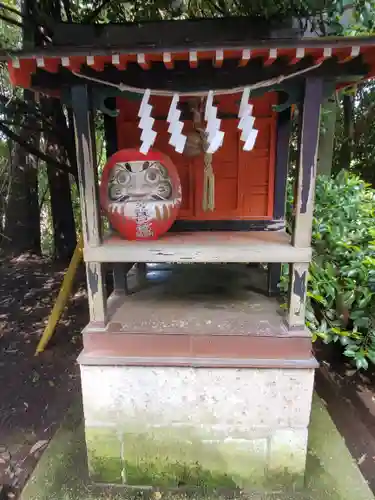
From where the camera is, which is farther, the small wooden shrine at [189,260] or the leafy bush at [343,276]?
the leafy bush at [343,276]

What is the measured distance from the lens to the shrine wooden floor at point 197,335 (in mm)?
2652

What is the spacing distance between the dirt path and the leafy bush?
278 cm

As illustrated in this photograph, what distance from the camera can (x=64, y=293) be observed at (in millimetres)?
4973

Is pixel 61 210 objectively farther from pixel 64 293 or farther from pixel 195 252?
pixel 195 252

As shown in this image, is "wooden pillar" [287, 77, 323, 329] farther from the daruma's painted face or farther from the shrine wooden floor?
the daruma's painted face

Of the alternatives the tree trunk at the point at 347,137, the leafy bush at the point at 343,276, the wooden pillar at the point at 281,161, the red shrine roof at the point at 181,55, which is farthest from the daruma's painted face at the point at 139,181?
the tree trunk at the point at 347,137

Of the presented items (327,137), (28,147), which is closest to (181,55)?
(327,137)

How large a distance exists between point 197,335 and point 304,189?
3.81 ft

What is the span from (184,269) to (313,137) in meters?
2.01

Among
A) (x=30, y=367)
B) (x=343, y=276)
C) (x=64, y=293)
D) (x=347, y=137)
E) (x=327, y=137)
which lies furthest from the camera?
(x=347, y=137)

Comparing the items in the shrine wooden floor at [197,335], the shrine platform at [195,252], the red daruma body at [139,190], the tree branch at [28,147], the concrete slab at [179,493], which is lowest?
the concrete slab at [179,493]

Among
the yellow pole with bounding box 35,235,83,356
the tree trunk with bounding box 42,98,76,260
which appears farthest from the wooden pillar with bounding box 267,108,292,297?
the tree trunk with bounding box 42,98,76,260

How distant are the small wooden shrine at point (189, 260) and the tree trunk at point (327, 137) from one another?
1.76 m

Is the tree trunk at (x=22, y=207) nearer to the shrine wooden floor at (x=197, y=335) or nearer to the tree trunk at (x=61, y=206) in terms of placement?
the tree trunk at (x=61, y=206)
